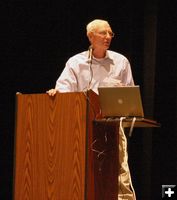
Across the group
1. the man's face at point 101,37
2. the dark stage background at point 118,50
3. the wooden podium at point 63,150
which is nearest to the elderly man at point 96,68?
the man's face at point 101,37

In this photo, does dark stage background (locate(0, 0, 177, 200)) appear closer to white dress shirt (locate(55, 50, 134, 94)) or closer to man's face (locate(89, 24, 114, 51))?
white dress shirt (locate(55, 50, 134, 94))

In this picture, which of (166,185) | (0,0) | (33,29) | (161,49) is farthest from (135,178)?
(0,0)

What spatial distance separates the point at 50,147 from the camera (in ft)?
10.2

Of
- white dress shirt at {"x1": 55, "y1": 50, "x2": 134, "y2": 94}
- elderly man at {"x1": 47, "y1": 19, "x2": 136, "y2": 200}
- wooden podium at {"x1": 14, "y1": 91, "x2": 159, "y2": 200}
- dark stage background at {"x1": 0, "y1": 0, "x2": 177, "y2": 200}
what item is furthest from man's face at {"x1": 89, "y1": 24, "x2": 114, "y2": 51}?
dark stage background at {"x1": 0, "y1": 0, "x2": 177, "y2": 200}

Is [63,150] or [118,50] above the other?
[118,50]

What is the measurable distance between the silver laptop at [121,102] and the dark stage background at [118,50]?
4.98 feet

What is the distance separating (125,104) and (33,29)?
221cm

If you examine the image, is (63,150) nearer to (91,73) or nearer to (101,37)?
(91,73)

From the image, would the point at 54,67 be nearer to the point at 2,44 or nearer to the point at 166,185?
the point at 2,44

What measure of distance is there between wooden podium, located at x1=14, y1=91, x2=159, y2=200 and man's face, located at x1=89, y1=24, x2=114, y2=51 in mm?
593

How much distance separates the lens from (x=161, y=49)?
4.57 m

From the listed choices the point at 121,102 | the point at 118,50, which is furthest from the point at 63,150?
the point at 118,50

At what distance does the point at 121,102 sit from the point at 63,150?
454 mm

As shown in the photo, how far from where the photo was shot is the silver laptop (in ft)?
9.69
